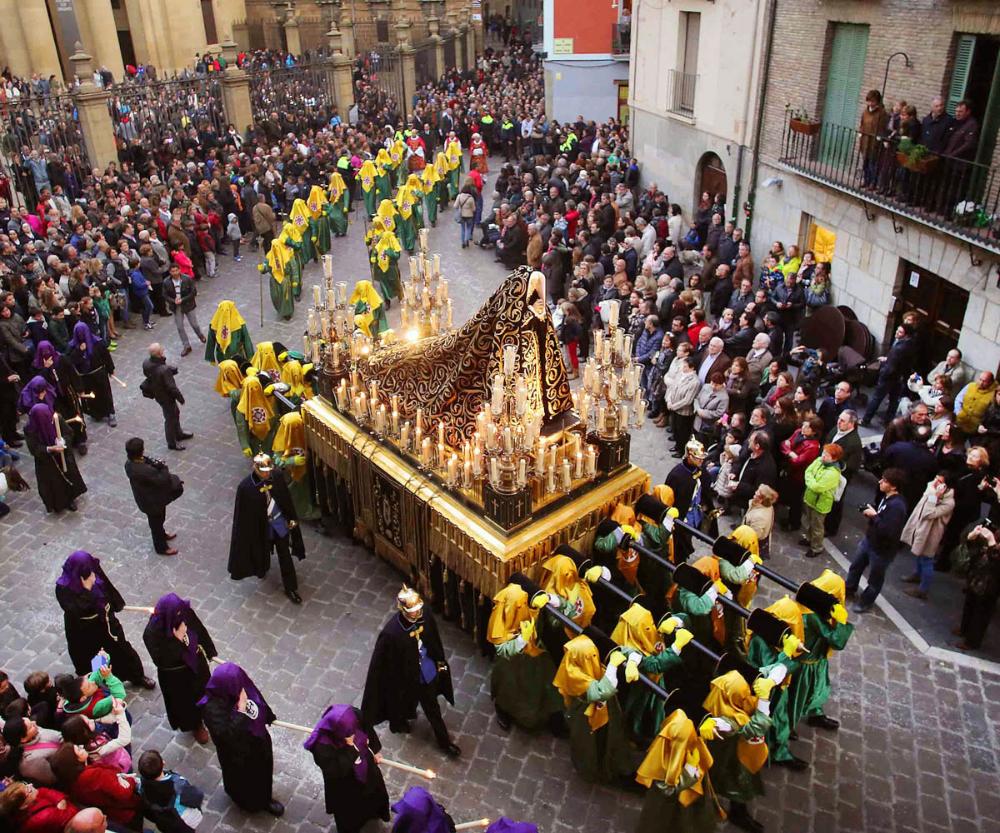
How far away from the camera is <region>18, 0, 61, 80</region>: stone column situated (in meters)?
30.6

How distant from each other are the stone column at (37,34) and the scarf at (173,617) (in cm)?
3116

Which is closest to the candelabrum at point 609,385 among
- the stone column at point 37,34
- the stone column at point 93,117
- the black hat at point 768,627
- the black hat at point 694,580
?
the black hat at point 694,580

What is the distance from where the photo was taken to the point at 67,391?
38.0 ft

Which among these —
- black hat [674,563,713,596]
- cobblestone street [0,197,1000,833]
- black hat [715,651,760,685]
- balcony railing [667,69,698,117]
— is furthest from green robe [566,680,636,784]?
balcony railing [667,69,698,117]

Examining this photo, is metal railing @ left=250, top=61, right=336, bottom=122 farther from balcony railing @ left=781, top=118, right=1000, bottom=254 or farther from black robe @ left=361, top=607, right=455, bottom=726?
black robe @ left=361, top=607, right=455, bottom=726

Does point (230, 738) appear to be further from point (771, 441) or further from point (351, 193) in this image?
point (351, 193)

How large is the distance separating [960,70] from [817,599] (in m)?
8.46

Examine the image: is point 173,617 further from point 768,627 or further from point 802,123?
point 802,123

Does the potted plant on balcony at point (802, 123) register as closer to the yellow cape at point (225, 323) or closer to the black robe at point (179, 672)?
the yellow cape at point (225, 323)

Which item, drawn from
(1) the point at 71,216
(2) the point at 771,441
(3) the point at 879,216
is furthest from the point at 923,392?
(1) the point at 71,216

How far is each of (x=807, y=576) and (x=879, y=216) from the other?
6281 mm

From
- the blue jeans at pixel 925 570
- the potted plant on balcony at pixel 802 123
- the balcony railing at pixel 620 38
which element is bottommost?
the blue jeans at pixel 925 570

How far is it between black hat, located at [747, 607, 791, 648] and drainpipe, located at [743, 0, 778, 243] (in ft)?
37.7

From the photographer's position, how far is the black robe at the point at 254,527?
838 cm
